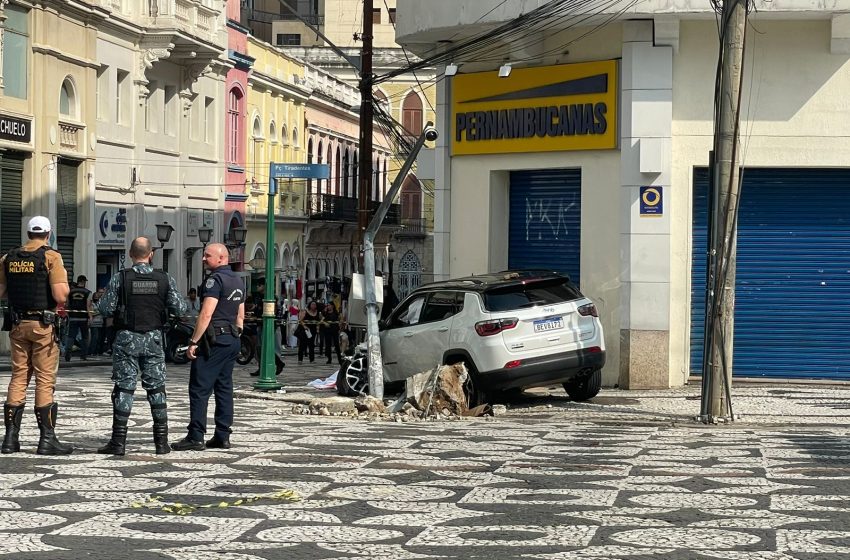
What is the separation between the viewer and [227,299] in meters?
13.4

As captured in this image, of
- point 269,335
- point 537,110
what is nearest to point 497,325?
point 269,335

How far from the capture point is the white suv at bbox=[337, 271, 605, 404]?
59.8 feet

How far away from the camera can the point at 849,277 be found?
69.6 feet

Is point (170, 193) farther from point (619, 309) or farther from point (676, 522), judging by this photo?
point (676, 522)

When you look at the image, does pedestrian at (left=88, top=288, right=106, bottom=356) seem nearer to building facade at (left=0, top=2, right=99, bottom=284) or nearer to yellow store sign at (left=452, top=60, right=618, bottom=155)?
building facade at (left=0, top=2, right=99, bottom=284)

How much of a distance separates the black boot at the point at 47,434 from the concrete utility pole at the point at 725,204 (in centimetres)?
714

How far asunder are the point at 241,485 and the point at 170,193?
111 ft

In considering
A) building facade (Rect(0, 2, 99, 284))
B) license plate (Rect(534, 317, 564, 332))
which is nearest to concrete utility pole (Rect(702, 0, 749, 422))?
license plate (Rect(534, 317, 564, 332))

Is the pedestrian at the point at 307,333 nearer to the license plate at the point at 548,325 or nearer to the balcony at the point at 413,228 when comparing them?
the license plate at the point at 548,325

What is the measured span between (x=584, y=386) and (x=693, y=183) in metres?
3.61

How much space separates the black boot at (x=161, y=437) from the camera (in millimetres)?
12820

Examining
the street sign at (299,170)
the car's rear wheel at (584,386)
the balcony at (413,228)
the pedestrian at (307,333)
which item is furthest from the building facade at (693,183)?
the balcony at (413,228)

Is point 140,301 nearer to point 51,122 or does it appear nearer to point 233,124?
point 51,122

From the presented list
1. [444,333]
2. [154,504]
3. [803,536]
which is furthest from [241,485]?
[444,333]
